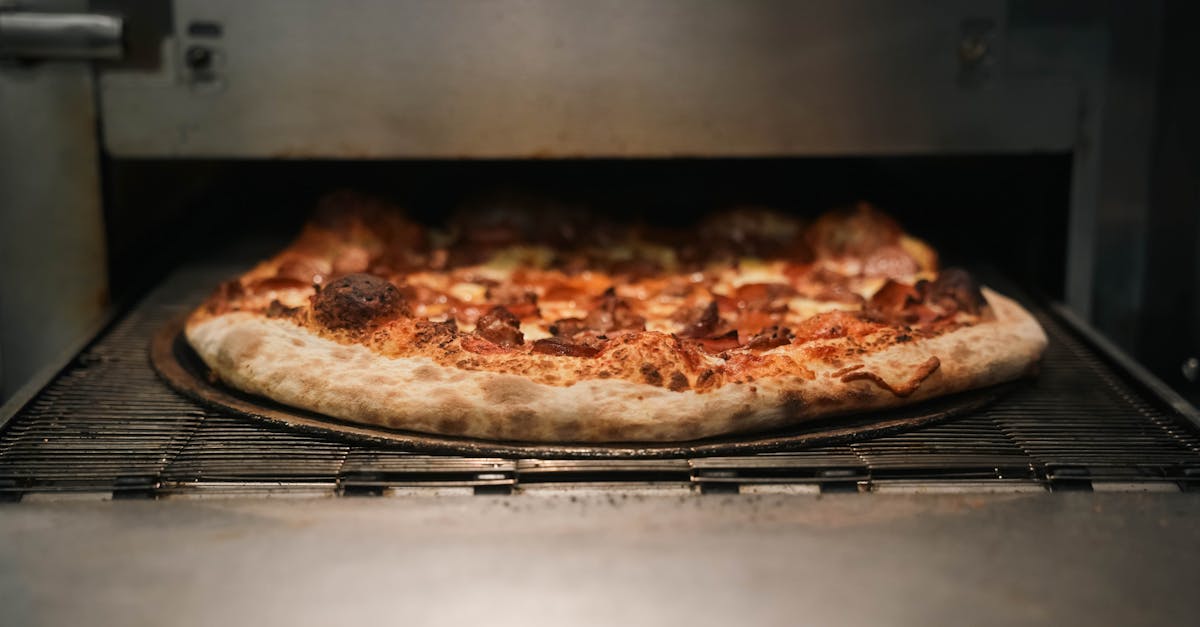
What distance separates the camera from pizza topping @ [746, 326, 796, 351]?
2.21 meters

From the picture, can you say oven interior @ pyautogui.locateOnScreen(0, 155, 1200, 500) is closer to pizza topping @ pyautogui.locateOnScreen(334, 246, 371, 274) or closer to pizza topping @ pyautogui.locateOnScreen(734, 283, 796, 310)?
pizza topping @ pyautogui.locateOnScreen(334, 246, 371, 274)

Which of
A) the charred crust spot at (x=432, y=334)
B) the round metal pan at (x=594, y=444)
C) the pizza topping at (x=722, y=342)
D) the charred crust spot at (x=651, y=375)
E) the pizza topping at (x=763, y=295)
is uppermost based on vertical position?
the charred crust spot at (x=432, y=334)

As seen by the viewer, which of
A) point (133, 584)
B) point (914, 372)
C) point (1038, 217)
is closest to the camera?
point (133, 584)

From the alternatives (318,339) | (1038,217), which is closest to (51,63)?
(318,339)

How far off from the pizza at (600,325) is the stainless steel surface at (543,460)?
82 mm

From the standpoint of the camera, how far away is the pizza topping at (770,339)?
7.27 ft

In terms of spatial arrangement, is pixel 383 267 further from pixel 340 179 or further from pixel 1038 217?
pixel 1038 217

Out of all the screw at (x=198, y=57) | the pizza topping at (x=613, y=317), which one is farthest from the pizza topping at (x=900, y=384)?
the screw at (x=198, y=57)

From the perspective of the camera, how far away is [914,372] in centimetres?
207

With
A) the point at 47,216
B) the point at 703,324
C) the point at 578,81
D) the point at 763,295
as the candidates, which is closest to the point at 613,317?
the point at 703,324

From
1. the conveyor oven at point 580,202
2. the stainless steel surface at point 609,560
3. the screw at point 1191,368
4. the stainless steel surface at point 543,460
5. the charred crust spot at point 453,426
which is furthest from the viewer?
the screw at point 1191,368

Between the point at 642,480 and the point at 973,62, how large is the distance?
155 cm

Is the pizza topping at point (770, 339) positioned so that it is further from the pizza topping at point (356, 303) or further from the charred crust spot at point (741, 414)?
the pizza topping at point (356, 303)

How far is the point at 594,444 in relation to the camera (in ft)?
6.21
